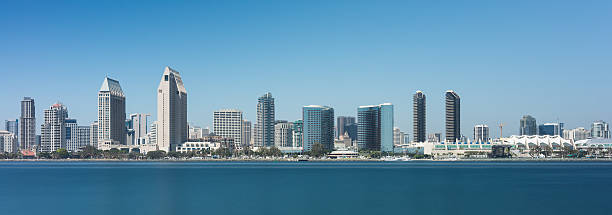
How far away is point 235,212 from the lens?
62688mm

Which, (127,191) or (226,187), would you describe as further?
(226,187)

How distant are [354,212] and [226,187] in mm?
36813

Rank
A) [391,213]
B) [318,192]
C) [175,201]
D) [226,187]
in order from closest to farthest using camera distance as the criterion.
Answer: [391,213] < [175,201] < [318,192] < [226,187]

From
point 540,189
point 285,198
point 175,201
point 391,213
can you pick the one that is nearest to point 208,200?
point 175,201

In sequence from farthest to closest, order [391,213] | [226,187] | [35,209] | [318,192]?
[226,187], [318,192], [35,209], [391,213]

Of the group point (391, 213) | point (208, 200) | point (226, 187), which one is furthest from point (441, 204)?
point (226, 187)

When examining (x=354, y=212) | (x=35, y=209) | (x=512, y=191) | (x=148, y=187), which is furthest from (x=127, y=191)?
(x=512, y=191)

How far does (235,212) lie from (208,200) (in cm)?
1300

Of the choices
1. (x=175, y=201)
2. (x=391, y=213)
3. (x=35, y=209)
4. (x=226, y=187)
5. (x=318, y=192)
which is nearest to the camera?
(x=391, y=213)

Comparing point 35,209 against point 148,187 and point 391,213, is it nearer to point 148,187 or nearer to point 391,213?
point 148,187

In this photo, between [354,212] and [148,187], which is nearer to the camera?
[354,212]

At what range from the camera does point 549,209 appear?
64.3 m

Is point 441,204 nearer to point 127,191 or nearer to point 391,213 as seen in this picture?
point 391,213

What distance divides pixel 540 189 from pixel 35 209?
65.4m
